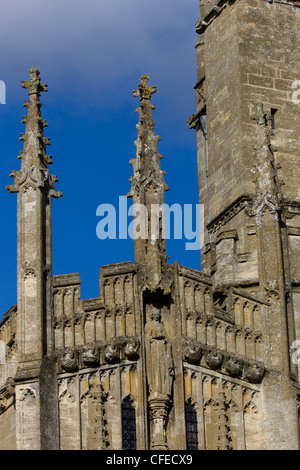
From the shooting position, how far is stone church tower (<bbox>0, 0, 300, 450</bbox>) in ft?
148

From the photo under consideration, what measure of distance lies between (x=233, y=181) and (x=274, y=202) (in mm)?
3066

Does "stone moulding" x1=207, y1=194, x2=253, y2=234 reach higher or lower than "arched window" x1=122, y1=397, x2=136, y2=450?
higher

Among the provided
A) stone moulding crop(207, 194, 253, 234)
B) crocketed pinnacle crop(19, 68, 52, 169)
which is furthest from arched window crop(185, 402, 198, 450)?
stone moulding crop(207, 194, 253, 234)

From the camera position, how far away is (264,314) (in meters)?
48.0

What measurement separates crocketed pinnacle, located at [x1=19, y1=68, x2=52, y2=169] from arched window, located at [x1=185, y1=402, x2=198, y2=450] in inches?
241

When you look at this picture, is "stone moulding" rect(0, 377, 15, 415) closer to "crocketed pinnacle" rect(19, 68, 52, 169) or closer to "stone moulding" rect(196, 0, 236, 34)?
"crocketed pinnacle" rect(19, 68, 52, 169)

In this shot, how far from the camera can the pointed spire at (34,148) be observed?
153 ft

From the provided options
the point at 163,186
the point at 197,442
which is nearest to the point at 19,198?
the point at 163,186

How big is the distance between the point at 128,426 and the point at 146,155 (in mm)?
6244

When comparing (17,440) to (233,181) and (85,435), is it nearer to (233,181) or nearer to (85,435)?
(85,435)

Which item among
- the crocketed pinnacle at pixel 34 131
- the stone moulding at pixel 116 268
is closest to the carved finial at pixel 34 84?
the crocketed pinnacle at pixel 34 131

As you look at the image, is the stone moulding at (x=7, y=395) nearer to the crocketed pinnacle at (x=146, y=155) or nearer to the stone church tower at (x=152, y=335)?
the stone church tower at (x=152, y=335)

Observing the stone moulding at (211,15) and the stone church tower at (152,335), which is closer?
the stone church tower at (152,335)

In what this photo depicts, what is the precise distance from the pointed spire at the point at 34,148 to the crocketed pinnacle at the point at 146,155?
1.84 meters
